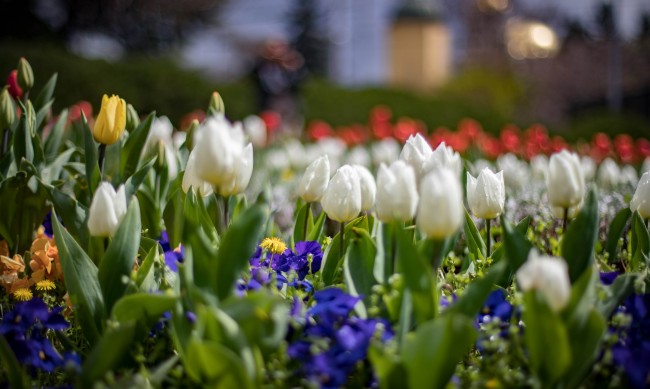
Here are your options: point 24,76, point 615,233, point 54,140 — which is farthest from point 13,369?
point 615,233

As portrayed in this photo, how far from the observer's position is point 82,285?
1.71 m

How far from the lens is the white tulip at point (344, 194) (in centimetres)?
184

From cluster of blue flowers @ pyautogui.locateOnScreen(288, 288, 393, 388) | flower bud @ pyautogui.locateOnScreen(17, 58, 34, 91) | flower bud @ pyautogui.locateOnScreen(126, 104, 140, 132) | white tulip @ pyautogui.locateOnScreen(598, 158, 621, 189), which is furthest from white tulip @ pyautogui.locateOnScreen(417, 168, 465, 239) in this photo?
white tulip @ pyautogui.locateOnScreen(598, 158, 621, 189)

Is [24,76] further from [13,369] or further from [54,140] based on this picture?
[13,369]

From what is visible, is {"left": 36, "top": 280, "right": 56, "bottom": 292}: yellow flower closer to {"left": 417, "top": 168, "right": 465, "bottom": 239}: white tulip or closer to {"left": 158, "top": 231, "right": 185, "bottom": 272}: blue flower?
{"left": 158, "top": 231, "right": 185, "bottom": 272}: blue flower

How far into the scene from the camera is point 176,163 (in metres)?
2.65

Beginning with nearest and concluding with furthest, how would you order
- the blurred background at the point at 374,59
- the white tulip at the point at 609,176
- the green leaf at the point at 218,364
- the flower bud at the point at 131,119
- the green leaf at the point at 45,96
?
1. the green leaf at the point at 218,364
2. the flower bud at the point at 131,119
3. the green leaf at the point at 45,96
4. the white tulip at the point at 609,176
5. the blurred background at the point at 374,59

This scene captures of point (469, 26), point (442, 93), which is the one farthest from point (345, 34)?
point (442, 93)

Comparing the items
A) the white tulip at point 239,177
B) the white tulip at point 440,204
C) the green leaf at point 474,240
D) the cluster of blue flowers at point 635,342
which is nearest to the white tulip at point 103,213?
the white tulip at point 239,177

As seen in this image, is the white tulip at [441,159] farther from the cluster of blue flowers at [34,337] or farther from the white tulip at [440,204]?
the cluster of blue flowers at [34,337]

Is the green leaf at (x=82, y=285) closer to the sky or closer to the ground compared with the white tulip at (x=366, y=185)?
closer to the ground

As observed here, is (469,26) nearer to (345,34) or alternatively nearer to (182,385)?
(345,34)

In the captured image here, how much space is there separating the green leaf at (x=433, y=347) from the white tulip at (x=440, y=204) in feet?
0.65

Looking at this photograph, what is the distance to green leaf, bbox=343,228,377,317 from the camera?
1.76 meters
